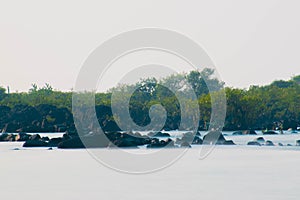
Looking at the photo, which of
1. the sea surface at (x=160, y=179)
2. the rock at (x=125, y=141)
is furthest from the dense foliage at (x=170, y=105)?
the sea surface at (x=160, y=179)

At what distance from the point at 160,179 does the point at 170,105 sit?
60.7 m

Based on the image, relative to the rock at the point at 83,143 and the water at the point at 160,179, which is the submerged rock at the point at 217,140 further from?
the water at the point at 160,179

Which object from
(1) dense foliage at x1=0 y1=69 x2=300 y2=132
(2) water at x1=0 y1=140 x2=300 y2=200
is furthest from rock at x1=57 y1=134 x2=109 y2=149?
(1) dense foliage at x1=0 y1=69 x2=300 y2=132

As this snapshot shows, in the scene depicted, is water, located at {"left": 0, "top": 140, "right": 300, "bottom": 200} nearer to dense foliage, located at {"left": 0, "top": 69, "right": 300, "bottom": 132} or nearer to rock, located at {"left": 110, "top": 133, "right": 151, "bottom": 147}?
rock, located at {"left": 110, "top": 133, "right": 151, "bottom": 147}

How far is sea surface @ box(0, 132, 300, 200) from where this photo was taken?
1858cm

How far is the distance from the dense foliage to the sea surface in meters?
32.5

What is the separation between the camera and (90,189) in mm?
19688

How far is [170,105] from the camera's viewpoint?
8288cm

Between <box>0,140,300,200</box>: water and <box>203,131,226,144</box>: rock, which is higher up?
<box>203,131,226,144</box>: rock

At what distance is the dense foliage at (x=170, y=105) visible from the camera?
70125 mm

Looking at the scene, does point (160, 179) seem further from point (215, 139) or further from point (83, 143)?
point (215, 139)

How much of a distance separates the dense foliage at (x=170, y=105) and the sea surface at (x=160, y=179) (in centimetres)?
3247

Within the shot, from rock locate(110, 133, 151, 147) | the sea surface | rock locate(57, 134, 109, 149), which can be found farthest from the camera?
rock locate(110, 133, 151, 147)

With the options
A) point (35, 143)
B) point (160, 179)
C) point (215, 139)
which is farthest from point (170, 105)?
point (160, 179)
